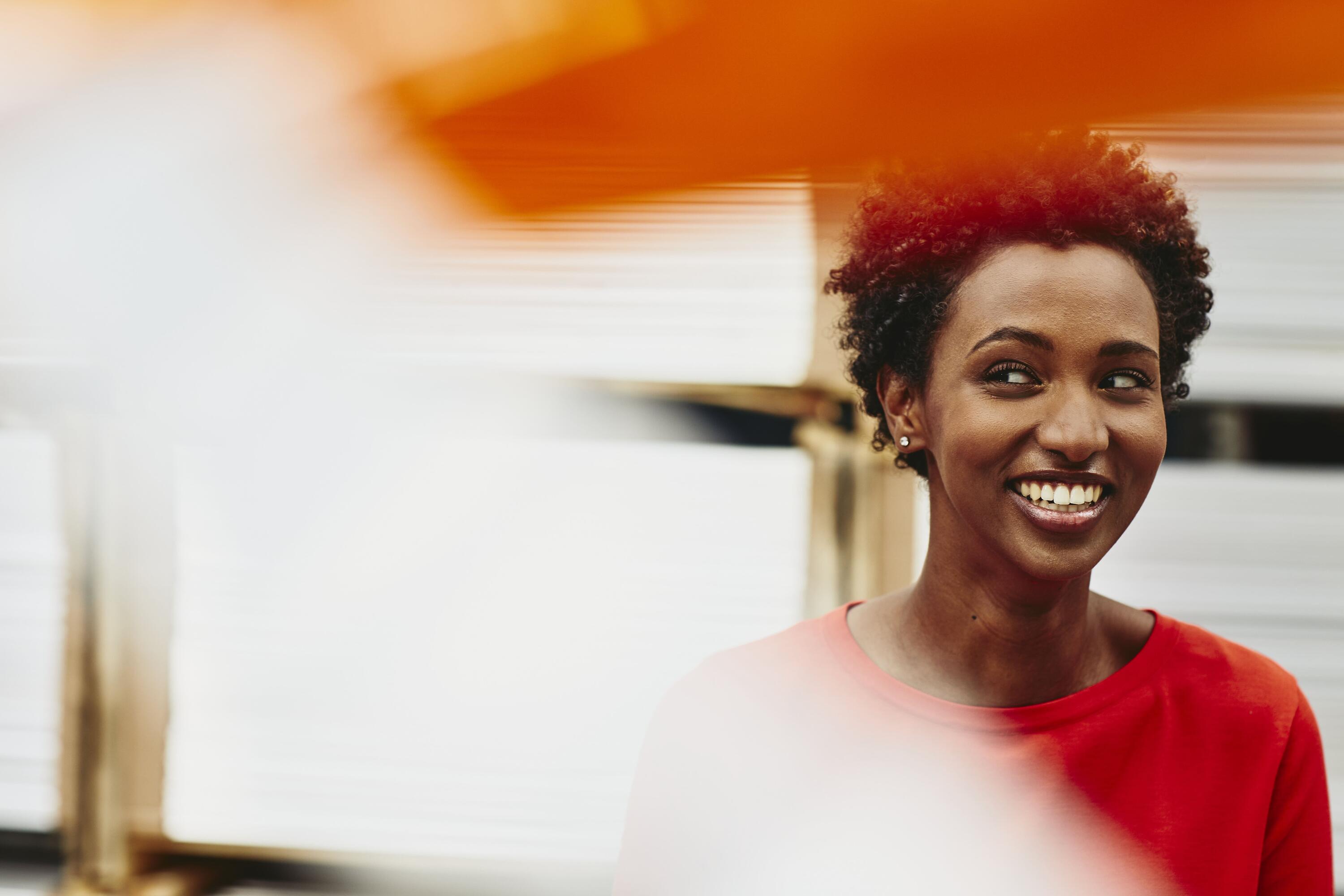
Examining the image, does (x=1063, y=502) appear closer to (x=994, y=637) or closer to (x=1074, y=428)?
(x=1074, y=428)

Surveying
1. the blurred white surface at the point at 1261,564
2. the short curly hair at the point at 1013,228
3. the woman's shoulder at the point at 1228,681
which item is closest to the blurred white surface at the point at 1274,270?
the blurred white surface at the point at 1261,564

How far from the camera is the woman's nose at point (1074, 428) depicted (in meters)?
0.77

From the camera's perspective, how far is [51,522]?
1377mm

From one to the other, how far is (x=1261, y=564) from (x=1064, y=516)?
70 cm

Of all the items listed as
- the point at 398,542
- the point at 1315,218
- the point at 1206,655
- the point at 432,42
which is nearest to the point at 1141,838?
the point at 1206,655

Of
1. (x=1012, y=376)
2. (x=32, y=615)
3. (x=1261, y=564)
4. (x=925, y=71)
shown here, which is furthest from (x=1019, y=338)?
(x=32, y=615)

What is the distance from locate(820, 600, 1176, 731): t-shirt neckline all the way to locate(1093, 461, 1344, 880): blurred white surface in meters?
0.34

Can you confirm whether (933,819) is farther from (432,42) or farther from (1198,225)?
(432,42)

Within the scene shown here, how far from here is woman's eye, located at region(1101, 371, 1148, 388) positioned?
31.6 inches

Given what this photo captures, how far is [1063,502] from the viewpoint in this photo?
2.59 ft

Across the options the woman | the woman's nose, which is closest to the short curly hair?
the woman

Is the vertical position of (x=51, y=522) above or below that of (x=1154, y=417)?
below

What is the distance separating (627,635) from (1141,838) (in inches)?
28.1

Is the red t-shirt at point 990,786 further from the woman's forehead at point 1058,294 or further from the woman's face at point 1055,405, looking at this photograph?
the woman's forehead at point 1058,294
